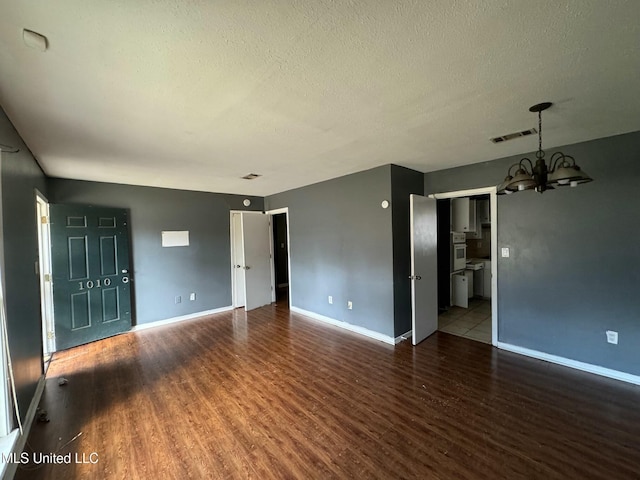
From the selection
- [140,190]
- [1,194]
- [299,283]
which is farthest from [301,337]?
[140,190]

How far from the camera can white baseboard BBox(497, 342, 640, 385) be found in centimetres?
257

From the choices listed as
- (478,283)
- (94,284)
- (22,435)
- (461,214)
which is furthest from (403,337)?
(94,284)

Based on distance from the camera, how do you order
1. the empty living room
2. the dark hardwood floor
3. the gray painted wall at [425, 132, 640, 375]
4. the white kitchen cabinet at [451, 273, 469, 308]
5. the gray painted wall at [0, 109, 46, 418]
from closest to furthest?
1. the empty living room
2. the dark hardwood floor
3. the gray painted wall at [0, 109, 46, 418]
4. the gray painted wall at [425, 132, 640, 375]
5. the white kitchen cabinet at [451, 273, 469, 308]

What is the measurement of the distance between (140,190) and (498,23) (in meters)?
5.06

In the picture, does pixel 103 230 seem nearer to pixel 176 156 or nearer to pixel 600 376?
pixel 176 156

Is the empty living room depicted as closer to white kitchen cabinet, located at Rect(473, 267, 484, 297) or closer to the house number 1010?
the house number 1010

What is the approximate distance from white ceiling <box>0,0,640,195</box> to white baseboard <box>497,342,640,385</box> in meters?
2.35

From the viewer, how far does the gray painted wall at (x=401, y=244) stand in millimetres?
3533

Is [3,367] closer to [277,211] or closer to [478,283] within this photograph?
[277,211]

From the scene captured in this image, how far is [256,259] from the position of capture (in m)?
5.59

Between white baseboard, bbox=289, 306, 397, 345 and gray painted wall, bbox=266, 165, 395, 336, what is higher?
gray painted wall, bbox=266, 165, 395, 336

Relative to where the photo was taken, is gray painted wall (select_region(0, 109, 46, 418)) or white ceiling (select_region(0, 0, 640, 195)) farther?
gray painted wall (select_region(0, 109, 46, 418))

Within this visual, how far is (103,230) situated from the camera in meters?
4.03

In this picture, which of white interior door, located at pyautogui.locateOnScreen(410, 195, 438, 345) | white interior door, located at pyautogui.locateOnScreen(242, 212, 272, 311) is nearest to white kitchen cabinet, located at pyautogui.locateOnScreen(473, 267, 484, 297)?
white interior door, located at pyautogui.locateOnScreen(410, 195, 438, 345)
